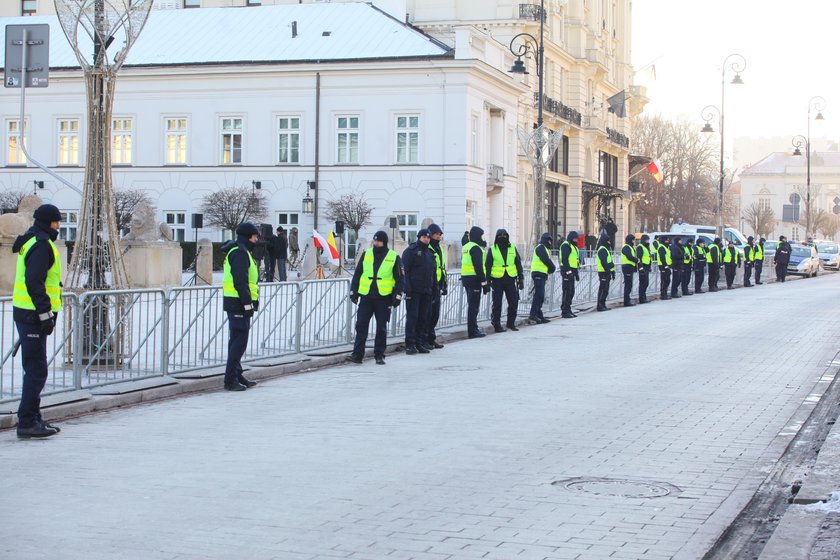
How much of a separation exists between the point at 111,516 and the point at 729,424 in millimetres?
6221

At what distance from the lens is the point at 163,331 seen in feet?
44.1

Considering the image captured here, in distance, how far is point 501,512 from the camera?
746 cm

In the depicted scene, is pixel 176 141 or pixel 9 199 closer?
pixel 9 199

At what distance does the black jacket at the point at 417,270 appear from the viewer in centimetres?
1772

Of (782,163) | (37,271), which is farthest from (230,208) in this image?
(782,163)

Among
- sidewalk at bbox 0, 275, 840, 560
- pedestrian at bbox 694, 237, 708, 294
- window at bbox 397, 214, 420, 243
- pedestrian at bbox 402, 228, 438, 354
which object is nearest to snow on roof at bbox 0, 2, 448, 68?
window at bbox 397, 214, 420, 243

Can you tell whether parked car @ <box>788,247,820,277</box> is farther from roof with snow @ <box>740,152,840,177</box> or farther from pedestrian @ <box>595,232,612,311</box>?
roof with snow @ <box>740,152,840,177</box>

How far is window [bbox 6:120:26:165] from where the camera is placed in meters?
55.6

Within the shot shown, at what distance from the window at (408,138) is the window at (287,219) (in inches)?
209

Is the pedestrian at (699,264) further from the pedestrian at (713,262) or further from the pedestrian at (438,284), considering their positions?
the pedestrian at (438,284)

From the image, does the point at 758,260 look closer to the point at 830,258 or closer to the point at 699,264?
the point at 699,264

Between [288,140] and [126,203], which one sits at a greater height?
[288,140]

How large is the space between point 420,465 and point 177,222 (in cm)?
4655

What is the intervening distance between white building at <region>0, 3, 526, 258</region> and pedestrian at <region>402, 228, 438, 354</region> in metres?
31.7
